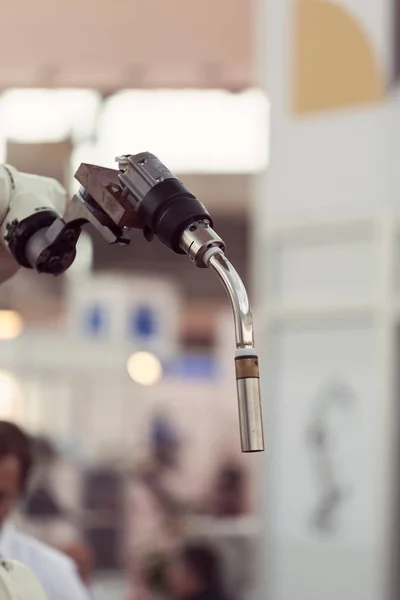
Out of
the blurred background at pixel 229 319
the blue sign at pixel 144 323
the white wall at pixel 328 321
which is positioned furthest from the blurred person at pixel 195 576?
the blue sign at pixel 144 323

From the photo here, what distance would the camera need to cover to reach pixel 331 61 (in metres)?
4.71

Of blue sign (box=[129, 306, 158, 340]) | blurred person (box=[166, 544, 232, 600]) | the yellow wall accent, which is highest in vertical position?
the yellow wall accent

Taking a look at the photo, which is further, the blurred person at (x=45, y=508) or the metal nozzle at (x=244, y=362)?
the blurred person at (x=45, y=508)

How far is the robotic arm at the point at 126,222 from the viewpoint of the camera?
1.10 m

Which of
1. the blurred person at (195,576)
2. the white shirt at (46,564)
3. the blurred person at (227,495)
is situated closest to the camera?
the white shirt at (46,564)

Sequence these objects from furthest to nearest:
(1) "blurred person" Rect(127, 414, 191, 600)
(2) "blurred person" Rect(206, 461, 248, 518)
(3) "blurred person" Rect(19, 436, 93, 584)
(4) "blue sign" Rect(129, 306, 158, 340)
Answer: (4) "blue sign" Rect(129, 306, 158, 340) → (2) "blurred person" Rect(206, 461, 248, 518) → (3) "blurred person" Rect(19, 436, 93, 584) → (1) "blurred person" Rect(127, 414, 191, 600)

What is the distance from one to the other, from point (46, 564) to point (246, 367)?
1.36 m

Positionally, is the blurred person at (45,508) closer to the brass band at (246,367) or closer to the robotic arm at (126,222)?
the robotic arm at (126,222)

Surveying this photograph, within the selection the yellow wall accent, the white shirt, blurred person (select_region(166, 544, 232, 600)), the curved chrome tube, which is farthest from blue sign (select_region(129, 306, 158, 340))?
the curved chrome tube

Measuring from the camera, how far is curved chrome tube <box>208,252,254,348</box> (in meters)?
1.11

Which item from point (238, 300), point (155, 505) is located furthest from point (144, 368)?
point (238, 300)

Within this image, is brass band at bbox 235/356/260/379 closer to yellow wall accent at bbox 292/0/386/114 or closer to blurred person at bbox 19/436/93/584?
yellow wall accent at bbox 292/0/386/114

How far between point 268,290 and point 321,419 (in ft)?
1.92

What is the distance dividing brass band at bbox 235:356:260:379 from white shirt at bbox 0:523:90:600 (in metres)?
1.21
